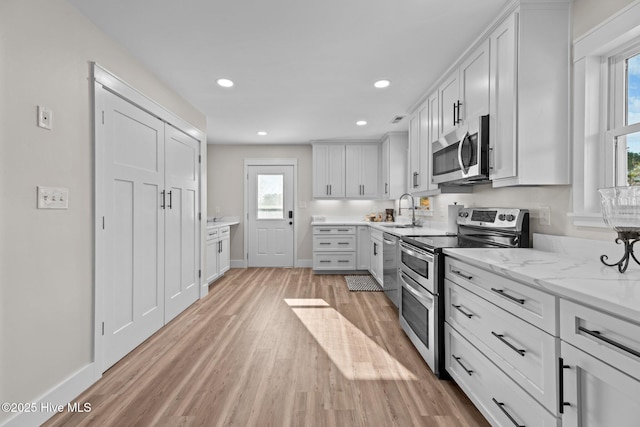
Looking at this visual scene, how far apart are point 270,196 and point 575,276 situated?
17.1 ft

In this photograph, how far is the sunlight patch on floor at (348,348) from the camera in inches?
84.0

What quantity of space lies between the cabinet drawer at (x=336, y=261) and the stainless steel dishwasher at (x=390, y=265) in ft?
4.13

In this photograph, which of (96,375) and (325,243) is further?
(325,243)

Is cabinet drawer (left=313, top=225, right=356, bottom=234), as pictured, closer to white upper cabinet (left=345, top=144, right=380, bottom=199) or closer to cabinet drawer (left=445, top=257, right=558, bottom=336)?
white upper cabinet (left=345, top=144, right=380, bottom=199)

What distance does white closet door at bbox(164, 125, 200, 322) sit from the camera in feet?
10.2

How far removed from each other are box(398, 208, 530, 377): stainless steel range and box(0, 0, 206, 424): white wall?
7.38 ft

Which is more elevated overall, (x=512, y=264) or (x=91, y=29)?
(x=91, y=29)

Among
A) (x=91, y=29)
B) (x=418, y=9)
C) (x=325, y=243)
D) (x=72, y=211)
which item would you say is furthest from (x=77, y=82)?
(x=325, y=243)

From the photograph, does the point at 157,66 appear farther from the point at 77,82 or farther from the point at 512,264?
the point at 512,264

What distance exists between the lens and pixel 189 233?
3559 mm

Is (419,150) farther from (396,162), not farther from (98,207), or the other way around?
(98,207)

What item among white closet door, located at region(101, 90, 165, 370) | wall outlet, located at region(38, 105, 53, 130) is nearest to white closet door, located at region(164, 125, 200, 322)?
white closet door, located at region(101, 90, 165, 370)

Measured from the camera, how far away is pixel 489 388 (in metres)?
1.55

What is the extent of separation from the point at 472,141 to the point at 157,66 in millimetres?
2652
